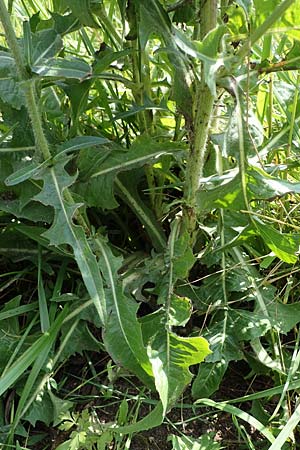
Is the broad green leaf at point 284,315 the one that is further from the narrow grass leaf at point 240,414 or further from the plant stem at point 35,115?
the plant stem at point 35,115

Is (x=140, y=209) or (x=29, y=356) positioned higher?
(x=140, y=209)

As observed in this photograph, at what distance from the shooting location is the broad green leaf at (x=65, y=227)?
1102 mm

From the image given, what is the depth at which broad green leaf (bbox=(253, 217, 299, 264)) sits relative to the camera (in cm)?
115

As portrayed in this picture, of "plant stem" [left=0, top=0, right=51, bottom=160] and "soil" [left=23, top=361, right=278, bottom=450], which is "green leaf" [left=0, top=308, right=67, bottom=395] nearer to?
"soil" [left=23, top=361, right=278, bottom=450]

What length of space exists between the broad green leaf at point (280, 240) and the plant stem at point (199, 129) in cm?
14

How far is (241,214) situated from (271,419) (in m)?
0.38

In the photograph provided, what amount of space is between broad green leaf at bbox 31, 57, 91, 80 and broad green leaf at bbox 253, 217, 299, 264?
1.30 feet

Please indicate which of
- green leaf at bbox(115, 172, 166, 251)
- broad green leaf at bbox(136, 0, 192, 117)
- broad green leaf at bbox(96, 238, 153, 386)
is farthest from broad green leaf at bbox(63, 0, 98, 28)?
broad green leaf at bbox(96, 238, 153, 386)

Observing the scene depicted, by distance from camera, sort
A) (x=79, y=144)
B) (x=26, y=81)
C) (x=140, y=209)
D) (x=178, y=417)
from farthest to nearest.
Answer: (x=140, y=209) < (x=178, y=417) < (x=79, y=144) < (x=26, y=81)

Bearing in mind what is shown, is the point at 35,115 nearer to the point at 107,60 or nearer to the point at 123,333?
the point at 107,60

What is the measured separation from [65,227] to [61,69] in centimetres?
27

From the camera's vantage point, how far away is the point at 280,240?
1.15 meters

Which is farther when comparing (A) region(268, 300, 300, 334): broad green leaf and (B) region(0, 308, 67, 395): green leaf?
(A) region(268, 300, 300, 334): broad green leaf

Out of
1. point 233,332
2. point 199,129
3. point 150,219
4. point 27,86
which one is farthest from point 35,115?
point 233,332
